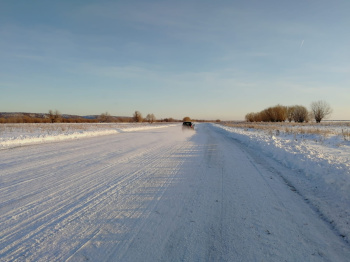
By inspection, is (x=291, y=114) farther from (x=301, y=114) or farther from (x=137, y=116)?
(x=137, y=116)

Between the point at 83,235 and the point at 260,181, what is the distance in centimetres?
463

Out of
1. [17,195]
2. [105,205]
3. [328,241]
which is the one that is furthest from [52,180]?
[328,241]

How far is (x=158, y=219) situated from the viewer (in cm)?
343

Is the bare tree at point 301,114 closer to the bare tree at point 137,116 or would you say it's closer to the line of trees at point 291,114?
the line of trees at point 291,114

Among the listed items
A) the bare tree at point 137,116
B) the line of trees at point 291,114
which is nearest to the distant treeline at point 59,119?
the bare tree at point 137,116

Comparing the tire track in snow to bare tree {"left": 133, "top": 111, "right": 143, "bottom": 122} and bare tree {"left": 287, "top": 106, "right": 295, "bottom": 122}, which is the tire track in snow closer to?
bare tree {"left": 287, "top": 106, "right": 295, "bottom": 122}


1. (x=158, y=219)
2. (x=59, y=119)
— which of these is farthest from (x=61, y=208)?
(x=59, y=119)

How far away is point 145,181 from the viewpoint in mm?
5520

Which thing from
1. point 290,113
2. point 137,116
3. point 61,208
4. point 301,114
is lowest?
point 61,208

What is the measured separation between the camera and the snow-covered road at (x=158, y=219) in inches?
103

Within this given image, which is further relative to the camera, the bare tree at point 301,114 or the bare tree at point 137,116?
the bare tree at point 137,116

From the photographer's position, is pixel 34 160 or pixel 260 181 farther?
pixel 34 160

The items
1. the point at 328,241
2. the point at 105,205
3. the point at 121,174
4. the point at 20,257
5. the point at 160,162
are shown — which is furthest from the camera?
the point at 160,162

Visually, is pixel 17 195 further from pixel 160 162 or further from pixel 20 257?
pixel 160 162
